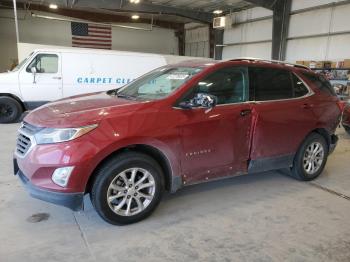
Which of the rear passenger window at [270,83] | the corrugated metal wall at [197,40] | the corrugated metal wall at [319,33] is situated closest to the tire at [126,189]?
the rear passenger window at [270,83]

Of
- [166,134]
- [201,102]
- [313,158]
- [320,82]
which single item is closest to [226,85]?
[201,102]

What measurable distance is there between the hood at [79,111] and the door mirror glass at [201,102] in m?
0.43

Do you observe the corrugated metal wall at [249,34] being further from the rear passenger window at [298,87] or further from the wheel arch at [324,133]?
the rear passenger window at [298,87]

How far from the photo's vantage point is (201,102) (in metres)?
2.93

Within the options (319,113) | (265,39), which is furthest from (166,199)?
(265,39)

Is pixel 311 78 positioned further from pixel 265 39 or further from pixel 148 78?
pixel 265 39

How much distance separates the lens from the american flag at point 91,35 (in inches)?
635

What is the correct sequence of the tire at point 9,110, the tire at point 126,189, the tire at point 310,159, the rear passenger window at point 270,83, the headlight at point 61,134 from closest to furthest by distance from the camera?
the headlight at point 61,134, the tire at point 126,189, the rear passenger window at point 270,83, the tire at point 310,159, the tire at point 9,110

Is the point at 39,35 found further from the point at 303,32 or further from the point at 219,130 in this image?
the point at 219,130

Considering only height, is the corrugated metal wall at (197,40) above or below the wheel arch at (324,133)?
above

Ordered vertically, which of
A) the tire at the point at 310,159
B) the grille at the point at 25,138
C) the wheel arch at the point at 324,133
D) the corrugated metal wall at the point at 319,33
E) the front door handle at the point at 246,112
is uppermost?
the corrugated metal wall at the point at 319,33

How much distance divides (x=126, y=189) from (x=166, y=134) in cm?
59

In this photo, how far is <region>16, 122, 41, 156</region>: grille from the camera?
268 centimetres

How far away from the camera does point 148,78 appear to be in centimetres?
372
